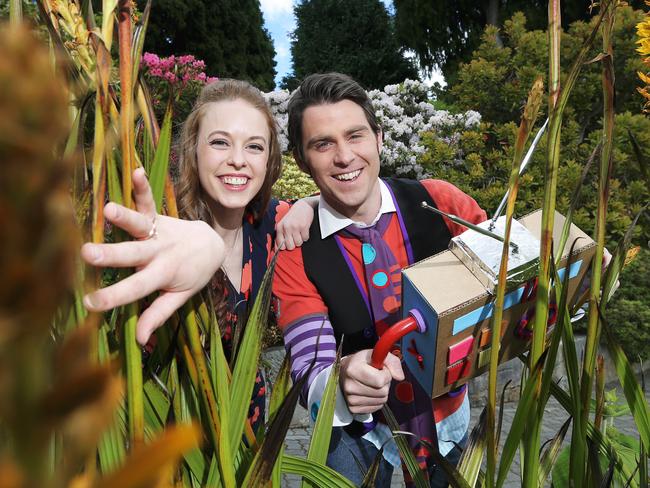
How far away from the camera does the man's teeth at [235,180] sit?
194cm

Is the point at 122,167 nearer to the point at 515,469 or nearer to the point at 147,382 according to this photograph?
the point at 147,382

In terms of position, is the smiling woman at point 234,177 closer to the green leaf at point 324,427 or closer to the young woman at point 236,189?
the young woman at point 236,189

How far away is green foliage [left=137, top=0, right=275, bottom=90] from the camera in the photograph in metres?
14.5

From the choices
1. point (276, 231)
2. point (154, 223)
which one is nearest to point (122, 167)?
point (154, 223)

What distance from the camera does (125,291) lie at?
52cm

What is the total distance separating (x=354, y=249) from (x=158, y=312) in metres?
1.44

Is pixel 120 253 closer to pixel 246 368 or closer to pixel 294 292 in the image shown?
Answer: pixel 246 368

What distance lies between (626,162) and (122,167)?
6039 millimetres

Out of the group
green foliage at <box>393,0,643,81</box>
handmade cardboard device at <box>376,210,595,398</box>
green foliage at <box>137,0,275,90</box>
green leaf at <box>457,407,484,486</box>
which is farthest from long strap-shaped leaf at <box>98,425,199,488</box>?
green foliage at <box>137,0,275,90</box>

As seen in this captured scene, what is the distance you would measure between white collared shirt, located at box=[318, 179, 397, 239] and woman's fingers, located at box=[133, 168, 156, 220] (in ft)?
4.60

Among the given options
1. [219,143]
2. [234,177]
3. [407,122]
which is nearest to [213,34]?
[407,122]

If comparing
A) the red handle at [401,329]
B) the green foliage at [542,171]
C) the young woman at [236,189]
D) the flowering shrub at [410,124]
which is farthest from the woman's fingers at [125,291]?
the flowering shrub at [410,124]

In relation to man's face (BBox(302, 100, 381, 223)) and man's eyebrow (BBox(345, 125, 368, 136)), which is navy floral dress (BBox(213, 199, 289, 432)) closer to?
man's face (BBox(302, 100, 381, 223))

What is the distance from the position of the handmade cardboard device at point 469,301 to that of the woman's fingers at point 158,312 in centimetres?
57
